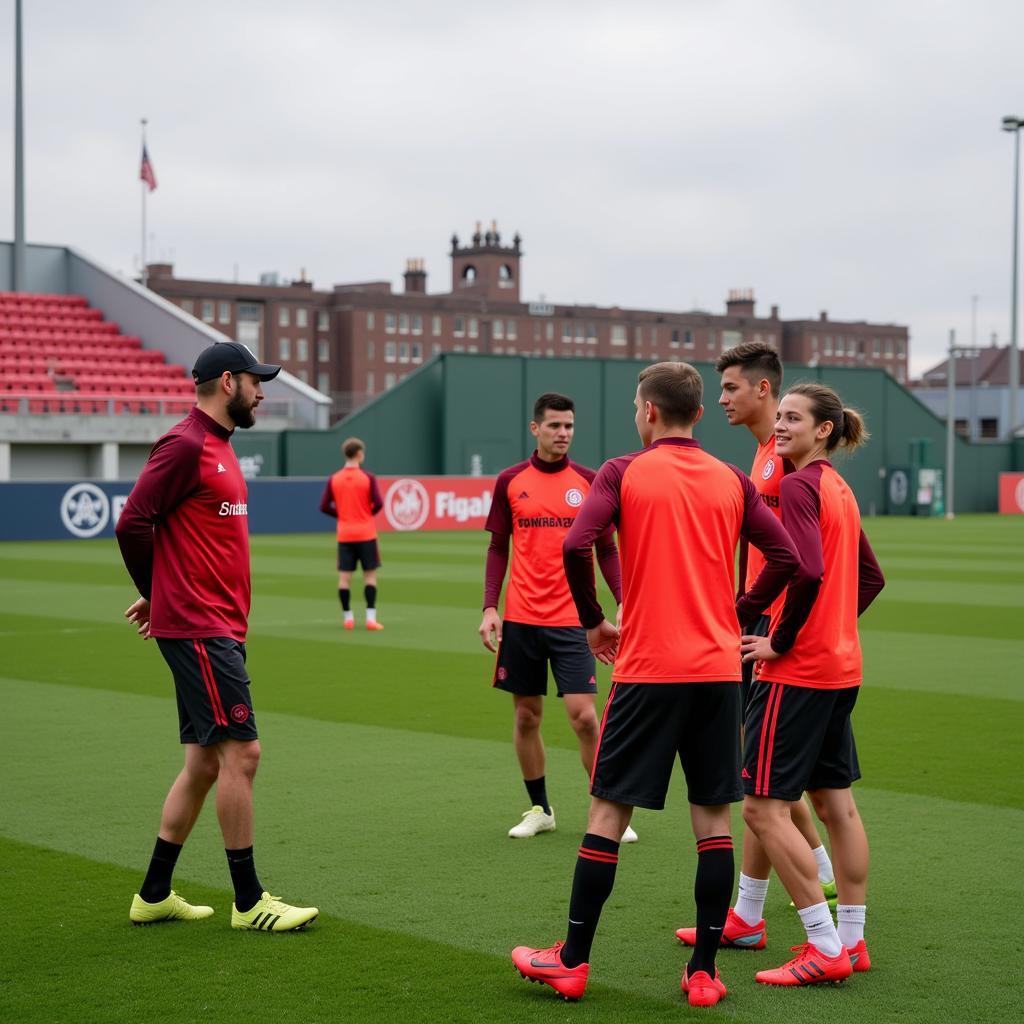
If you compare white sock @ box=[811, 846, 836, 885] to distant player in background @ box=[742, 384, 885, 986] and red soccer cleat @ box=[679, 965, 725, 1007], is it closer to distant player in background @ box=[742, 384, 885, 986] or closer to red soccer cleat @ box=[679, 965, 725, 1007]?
distant player in background @ box=[742, 384, 885, 986]

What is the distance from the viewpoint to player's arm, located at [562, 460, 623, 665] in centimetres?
487

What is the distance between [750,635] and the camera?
18.2ft

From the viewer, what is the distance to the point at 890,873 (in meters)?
6.50

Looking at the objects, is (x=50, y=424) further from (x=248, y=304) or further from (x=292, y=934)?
(x=248, y=304)

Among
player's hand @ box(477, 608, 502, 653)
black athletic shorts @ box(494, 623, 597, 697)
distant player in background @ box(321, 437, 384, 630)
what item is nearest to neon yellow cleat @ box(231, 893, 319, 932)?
player's hand @ box(477, 608, 502, 653)

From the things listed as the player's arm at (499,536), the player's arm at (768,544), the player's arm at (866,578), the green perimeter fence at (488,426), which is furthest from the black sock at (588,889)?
the green perimeter fence at (488,426)

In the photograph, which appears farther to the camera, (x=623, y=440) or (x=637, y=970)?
(x=623, y=440)

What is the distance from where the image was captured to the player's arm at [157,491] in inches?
217

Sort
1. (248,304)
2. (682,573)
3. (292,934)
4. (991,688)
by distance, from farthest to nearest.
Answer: (248,304) < (991,688) < (292,934) < (682,573)

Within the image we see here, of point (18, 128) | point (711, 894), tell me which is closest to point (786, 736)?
point (711, 894)

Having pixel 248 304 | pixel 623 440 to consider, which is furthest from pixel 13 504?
pixel 248 304

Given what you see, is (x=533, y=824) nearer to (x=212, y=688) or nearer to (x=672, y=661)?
(x=212, y=688)

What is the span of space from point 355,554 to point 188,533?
11130 millimetres

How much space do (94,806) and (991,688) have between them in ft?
23.9
